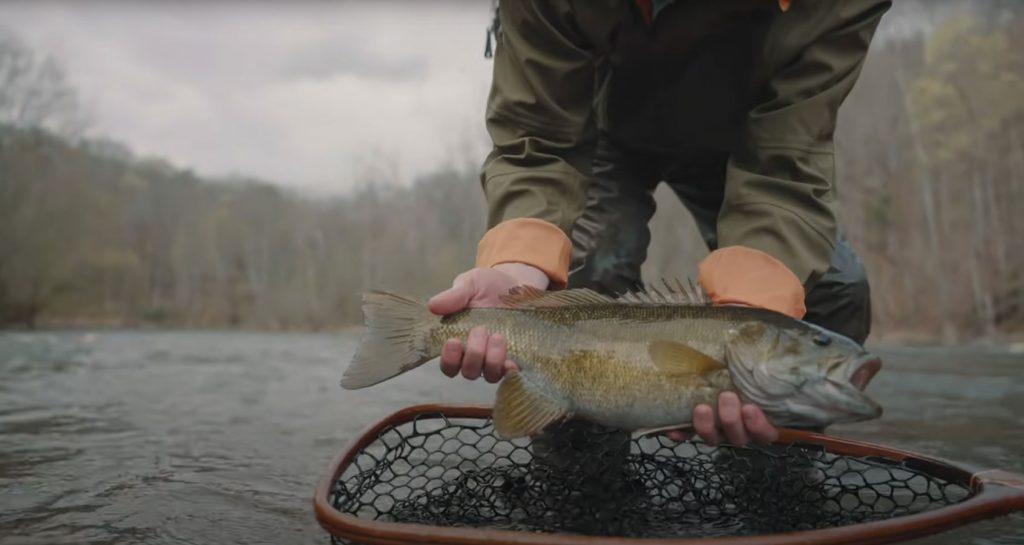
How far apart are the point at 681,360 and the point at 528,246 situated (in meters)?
0.60

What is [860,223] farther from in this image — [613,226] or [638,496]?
[638,496]

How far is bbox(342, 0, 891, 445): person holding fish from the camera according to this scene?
1.79 meters

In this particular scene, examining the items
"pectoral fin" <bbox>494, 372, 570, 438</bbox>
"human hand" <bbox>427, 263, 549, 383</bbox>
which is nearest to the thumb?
"human hand" <bbox>427, 263, 549, 383</bbox>

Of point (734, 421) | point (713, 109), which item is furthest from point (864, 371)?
point (713, 109)

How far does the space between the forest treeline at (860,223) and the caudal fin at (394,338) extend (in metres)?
17.6

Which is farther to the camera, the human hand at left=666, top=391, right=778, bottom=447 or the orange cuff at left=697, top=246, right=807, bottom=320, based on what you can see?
the orange cuff at left=697, top=246, right=807, bottom=320

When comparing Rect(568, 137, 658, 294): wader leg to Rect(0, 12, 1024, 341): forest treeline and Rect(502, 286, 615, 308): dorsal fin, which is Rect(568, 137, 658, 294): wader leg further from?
Rect(0, 12, 1024, 341): forest treeline

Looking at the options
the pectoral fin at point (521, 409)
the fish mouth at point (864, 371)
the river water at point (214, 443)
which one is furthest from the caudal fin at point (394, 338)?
the fish mouth at point (864, 371)

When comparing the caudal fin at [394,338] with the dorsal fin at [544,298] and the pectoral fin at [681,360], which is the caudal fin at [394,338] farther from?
A: the pectoral fin at [681,360]

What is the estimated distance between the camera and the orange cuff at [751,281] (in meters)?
1.98

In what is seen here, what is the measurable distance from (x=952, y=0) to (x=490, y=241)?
34.2 m

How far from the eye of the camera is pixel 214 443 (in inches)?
132

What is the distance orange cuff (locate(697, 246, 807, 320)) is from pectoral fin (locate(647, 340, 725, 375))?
0.27 metres

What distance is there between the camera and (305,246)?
51562 millimetres
